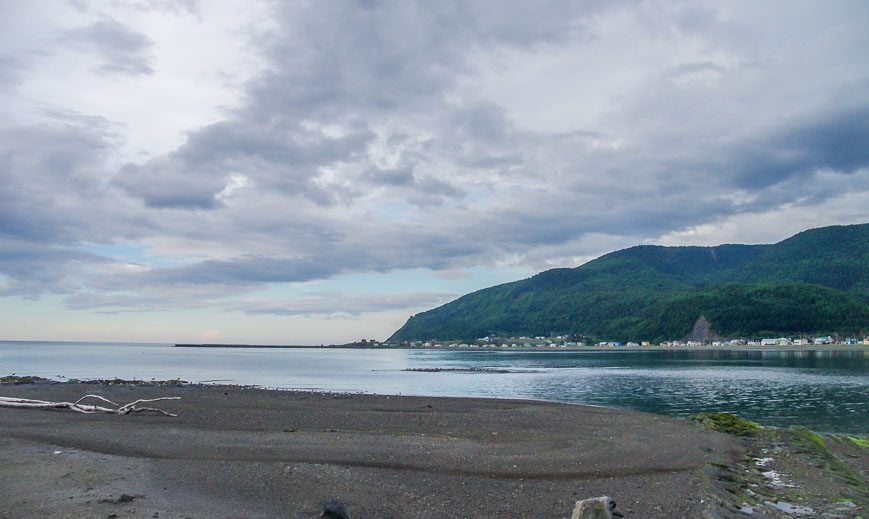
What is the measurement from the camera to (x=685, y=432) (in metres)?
23.5

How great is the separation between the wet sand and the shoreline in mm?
49

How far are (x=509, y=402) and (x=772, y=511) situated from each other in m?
24.6

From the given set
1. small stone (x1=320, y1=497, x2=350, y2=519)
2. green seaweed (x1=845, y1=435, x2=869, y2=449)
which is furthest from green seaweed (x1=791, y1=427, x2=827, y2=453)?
small stone (x1=320, y1=497, x2=350, y2=519)

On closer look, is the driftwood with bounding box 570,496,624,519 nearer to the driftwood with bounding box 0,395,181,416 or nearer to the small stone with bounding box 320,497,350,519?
the small stone with bounding box 320,497,350,519

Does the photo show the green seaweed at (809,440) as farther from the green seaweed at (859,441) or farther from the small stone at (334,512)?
the small stone at (334,512)

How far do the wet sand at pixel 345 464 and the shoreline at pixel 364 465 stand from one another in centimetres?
5

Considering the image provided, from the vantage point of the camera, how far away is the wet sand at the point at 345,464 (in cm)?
1115

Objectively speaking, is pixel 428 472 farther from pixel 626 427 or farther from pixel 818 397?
pixel 818 397

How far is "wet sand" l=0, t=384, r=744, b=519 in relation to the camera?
11.1 m

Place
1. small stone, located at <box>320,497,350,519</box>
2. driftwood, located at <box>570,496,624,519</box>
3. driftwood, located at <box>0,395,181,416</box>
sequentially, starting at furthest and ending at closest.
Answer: driftwood, located at <box>0,395,181,416</box>, small stone, located at <box>320,497,350,519</box>, driftwood, located at <box>570,496,624,519</box>

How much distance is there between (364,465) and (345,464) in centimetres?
48

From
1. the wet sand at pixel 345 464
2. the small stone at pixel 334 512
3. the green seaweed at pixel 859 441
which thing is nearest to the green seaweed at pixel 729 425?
the wet sand at pixel 345 464

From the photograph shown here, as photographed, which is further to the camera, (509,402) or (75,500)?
(509,402)

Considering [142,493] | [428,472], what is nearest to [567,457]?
[428,472]
